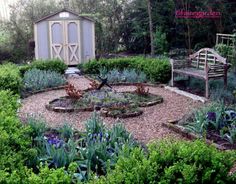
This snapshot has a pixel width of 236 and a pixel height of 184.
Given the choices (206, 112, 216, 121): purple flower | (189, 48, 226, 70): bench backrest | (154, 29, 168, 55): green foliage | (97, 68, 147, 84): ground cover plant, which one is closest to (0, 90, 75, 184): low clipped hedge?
(206, 112, 216, 121): purple flower

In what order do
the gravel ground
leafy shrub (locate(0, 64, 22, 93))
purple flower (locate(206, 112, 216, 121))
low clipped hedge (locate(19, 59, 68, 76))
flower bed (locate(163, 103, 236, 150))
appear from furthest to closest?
low clipped hedge (locate(19, 59, 68, 76)), leafy shrub (locate(0, 64, 22, 93)), the gravel ground, purple flower (locate(206, 112, 216, 121)), flower bed (locate(163, 103, 236, 150))

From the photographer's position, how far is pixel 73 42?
47.0 feet

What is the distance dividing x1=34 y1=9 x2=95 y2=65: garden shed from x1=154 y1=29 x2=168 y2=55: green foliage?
9.34 feet

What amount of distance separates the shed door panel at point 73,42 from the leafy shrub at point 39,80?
358 cm

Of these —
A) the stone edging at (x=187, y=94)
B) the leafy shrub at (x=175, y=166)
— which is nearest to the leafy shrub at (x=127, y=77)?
the stone edging at (x=187, y=94)

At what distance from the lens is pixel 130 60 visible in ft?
39.3

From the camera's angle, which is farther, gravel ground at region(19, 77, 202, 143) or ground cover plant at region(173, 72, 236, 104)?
ground cover plant at region(173, 72, 236, 104)

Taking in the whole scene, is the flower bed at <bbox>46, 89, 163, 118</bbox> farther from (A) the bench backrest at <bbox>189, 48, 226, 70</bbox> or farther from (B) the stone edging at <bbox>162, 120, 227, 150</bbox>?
(A) the bench backrest at <bbox>189, 48, 226, 70</bbox>

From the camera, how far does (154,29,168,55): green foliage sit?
605 inches

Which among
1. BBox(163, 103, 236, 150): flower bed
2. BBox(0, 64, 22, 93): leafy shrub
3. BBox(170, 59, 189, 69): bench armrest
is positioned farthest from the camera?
BBox(170, 59, 189, 69): bench armrest

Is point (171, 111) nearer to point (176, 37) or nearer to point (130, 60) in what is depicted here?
point (130, 60)

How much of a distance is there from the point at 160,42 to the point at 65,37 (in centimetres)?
405

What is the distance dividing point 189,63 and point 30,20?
8.80 m

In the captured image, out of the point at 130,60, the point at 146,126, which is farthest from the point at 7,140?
the point at 130,60
